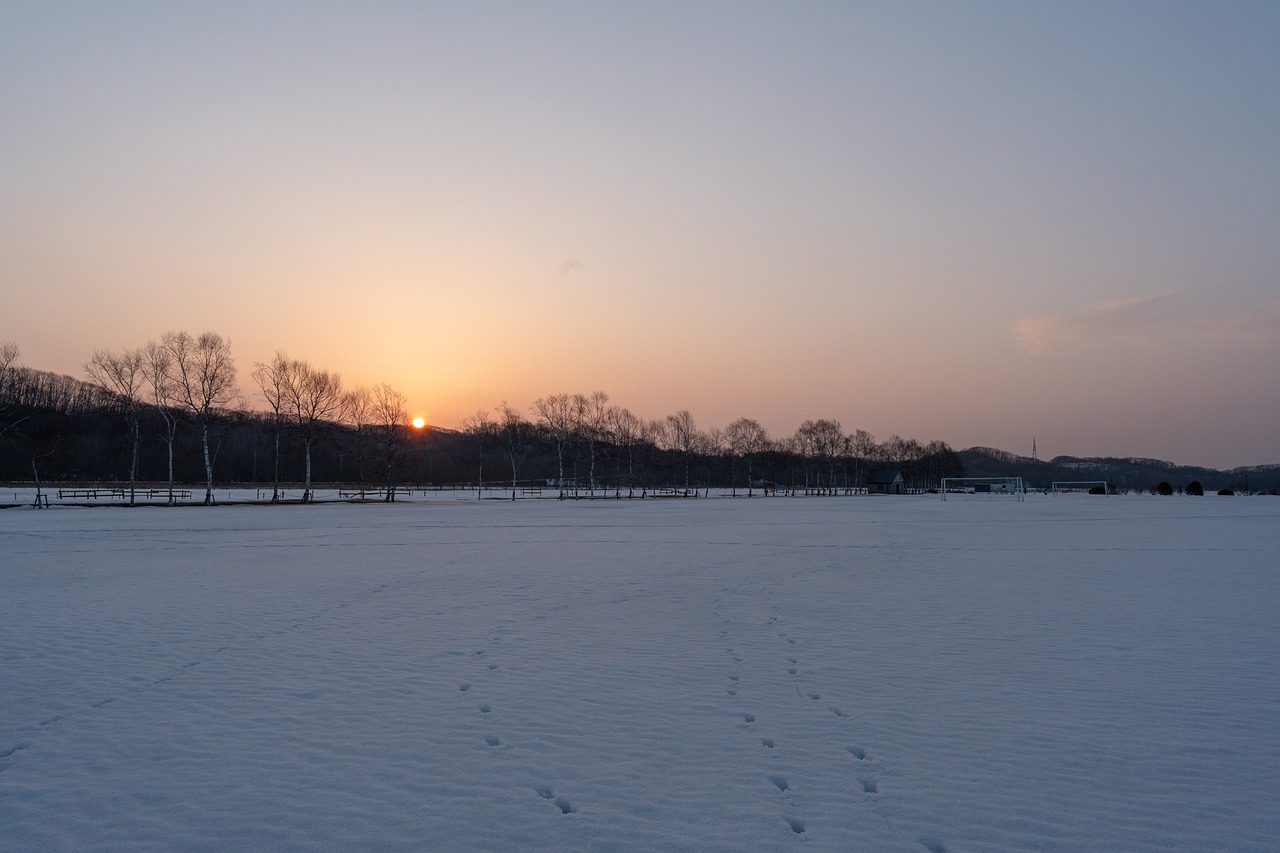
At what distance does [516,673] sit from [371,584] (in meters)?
7.79

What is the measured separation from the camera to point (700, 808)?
187 inches

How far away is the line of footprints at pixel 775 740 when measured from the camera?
4.60 metres

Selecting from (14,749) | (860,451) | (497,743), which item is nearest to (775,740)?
(497,743)

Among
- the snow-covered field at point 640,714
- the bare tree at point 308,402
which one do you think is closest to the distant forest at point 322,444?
the bare tree at point 308,402

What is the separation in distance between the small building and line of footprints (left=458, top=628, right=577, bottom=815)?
152 metres

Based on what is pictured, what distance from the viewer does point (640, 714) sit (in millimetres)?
6645

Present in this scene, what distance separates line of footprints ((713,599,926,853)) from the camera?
460 cm

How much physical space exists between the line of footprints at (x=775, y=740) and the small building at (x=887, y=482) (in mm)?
150757

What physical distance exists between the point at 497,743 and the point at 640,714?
1.33 m

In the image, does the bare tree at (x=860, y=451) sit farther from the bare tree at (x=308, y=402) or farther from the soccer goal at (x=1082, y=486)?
the bare tree at (x=308, y=402)

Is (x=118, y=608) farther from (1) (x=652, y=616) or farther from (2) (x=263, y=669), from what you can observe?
(1) (x=652, y=616)

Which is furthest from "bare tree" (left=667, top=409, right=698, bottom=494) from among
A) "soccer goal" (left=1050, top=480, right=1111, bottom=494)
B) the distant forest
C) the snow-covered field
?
the snow-covered field

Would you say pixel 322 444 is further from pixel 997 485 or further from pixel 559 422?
pixel 997 485

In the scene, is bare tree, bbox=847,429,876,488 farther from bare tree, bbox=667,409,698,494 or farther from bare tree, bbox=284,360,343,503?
bare tree, bbox=284,360,343,503
